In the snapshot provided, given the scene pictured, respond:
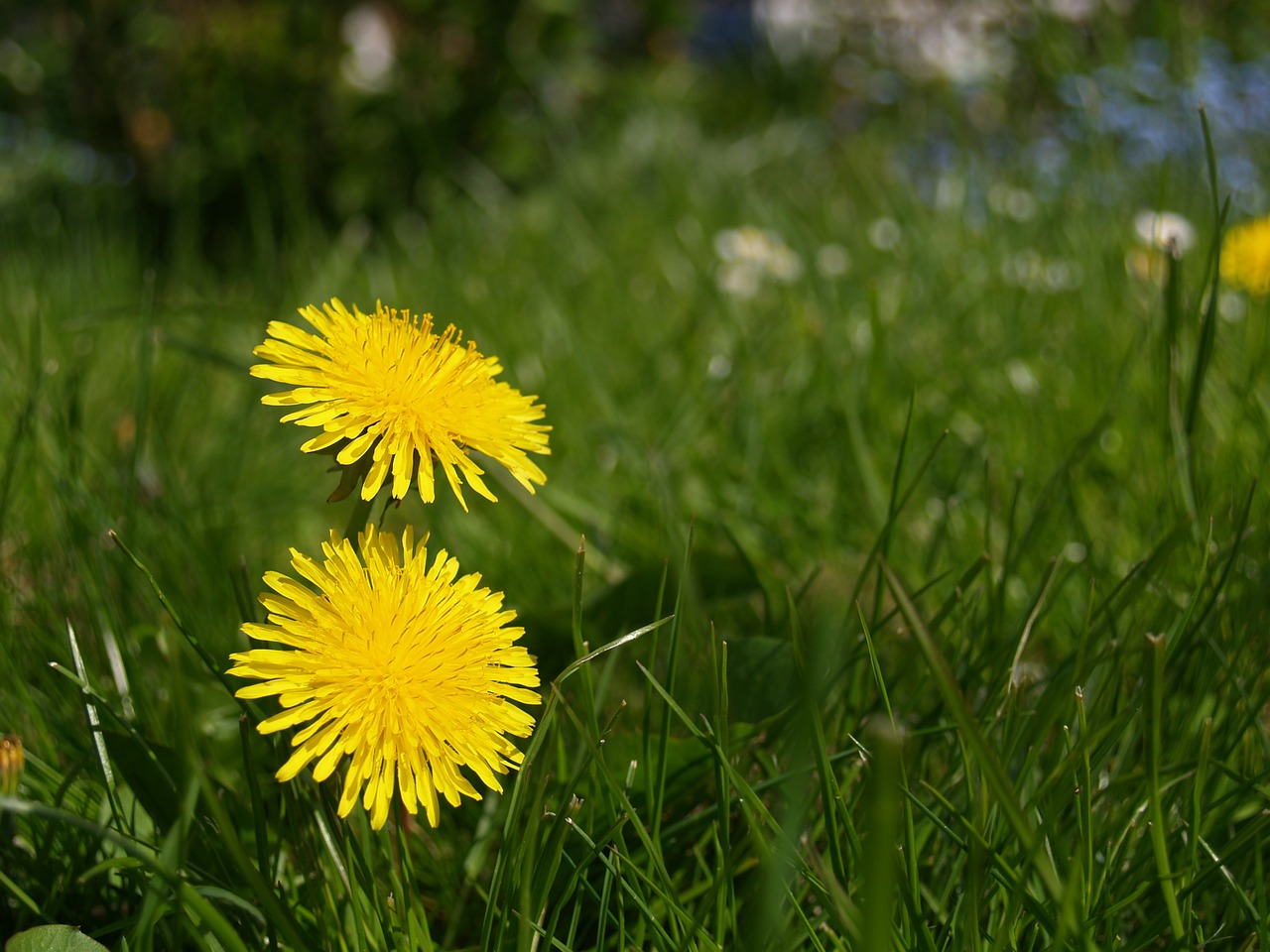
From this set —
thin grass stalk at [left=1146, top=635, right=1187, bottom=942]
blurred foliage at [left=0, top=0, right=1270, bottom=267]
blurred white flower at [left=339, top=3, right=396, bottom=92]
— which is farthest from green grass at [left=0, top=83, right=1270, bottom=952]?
blurred white flower at [left=339, top=3, right=396, bottom=92]

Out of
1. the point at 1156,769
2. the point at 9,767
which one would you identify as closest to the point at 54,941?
the point at 9,767

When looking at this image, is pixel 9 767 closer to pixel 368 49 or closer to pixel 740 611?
pixel 740 611

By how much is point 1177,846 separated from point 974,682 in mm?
226

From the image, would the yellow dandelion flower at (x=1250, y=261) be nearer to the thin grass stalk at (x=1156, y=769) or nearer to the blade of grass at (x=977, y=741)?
the thin grass stalk at (x=1156, y=769)

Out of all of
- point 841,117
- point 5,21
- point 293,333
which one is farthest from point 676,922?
point 841,117

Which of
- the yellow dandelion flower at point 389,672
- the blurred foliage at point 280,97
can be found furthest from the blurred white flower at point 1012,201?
the yellow dandelion flower at point 389,672

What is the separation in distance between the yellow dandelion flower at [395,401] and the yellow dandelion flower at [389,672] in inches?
2.7

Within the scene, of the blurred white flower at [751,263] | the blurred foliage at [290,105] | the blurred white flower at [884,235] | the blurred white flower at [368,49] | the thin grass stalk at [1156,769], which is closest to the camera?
the thin grass stalk at [1156,769]

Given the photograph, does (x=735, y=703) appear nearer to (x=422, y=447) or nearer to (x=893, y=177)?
(x=422, y=447)

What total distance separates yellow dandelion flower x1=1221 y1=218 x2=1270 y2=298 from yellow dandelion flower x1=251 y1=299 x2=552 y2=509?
150cm

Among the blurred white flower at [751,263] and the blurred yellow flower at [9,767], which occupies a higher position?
the blurred yellow flower at [9,767]

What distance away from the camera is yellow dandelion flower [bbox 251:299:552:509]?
809 millimetres

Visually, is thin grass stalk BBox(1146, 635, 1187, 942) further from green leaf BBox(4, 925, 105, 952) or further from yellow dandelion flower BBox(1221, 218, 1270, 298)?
yellow dandelion flower BBox(1221, 218, 1270, 298)

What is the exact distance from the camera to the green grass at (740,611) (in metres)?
0.80
